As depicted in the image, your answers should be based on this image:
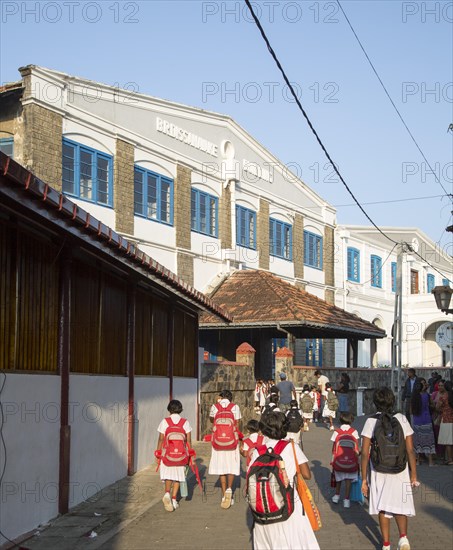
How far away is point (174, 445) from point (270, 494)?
15.2 feet

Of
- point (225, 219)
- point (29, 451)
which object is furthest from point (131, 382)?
point (225, 219)

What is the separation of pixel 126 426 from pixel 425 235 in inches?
1579

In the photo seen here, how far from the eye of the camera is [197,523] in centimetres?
1065

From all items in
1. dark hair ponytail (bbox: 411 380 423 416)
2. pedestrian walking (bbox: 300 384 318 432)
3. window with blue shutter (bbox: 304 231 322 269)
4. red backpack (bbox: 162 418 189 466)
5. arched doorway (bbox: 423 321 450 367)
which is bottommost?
pedestrian walking (bbox: 300 384 318 432)

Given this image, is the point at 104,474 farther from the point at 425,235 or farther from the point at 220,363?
the point at 425,235

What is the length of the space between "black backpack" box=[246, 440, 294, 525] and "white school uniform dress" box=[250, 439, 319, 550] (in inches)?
3.3

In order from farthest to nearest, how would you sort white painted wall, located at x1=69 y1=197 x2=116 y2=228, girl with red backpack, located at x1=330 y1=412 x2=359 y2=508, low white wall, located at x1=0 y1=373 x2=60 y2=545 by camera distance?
white painted wall, located at x1=69 y1=197 x2=116 y2=228 < girl with red backpack, located at x1=330 y1=412 x2=359 y2=508 < low white wall, located at x1=0 y1=373 x2=60 y2=545

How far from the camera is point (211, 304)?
19.2m

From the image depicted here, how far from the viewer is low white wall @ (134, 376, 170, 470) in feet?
50.2

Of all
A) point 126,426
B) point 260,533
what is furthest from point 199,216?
point 260,533

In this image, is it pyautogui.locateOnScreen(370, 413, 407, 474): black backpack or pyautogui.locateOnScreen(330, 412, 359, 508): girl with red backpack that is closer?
pyautogui.locateOnScreen(370, 413, 407, 474): black backpack

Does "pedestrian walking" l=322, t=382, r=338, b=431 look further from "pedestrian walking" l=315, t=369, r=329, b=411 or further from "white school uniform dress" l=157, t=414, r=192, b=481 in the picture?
"white school uniform dress" l=157, t=414, r=192, b=481

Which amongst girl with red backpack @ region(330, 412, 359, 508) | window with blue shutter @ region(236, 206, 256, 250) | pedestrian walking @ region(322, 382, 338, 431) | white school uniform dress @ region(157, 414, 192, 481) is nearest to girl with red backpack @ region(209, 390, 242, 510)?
white school uniform dress @ region(157, 414, 192, 481)

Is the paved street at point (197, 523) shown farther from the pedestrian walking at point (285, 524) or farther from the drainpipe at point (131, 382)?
the pedestrian walking at point (285, 524)
